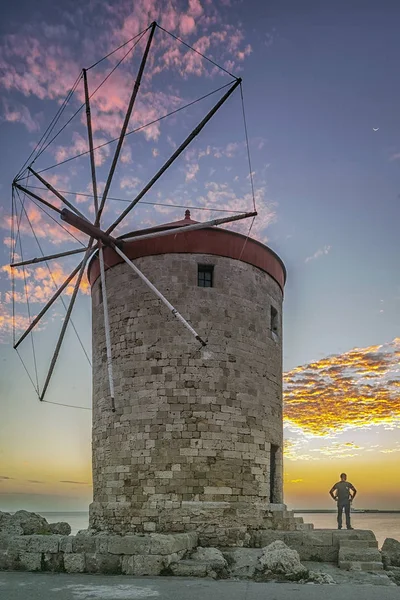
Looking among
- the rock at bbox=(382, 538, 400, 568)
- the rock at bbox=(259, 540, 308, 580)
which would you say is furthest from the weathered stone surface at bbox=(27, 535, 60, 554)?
the rock at bbox=(382, 538, 400, 568)

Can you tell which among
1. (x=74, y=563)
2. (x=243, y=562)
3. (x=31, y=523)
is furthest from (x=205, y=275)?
(x=31, y=523)

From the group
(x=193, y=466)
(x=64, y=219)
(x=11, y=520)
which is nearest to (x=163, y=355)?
(x=193, y=466)

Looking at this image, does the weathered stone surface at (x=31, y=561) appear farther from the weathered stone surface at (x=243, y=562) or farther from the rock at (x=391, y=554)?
the rock at (x=391, y=554)

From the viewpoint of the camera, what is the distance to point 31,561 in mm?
11969

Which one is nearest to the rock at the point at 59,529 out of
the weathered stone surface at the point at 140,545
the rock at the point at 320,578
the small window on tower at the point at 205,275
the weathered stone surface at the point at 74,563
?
the weathered stone surface at the point at 74,563

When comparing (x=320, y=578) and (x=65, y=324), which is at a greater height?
(x=65, y=324)

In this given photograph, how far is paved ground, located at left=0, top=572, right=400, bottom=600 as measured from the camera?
925 centimetres

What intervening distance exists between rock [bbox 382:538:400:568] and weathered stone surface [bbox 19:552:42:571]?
705 centimetres

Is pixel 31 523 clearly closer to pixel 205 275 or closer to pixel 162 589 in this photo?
pixel 205 275

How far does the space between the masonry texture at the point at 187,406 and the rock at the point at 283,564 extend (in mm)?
2705

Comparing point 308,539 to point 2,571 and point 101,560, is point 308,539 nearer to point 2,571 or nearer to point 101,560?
point 101,560

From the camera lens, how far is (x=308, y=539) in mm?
13945

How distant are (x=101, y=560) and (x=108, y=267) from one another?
25.8 feet

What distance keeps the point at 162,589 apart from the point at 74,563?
2.60 meters
